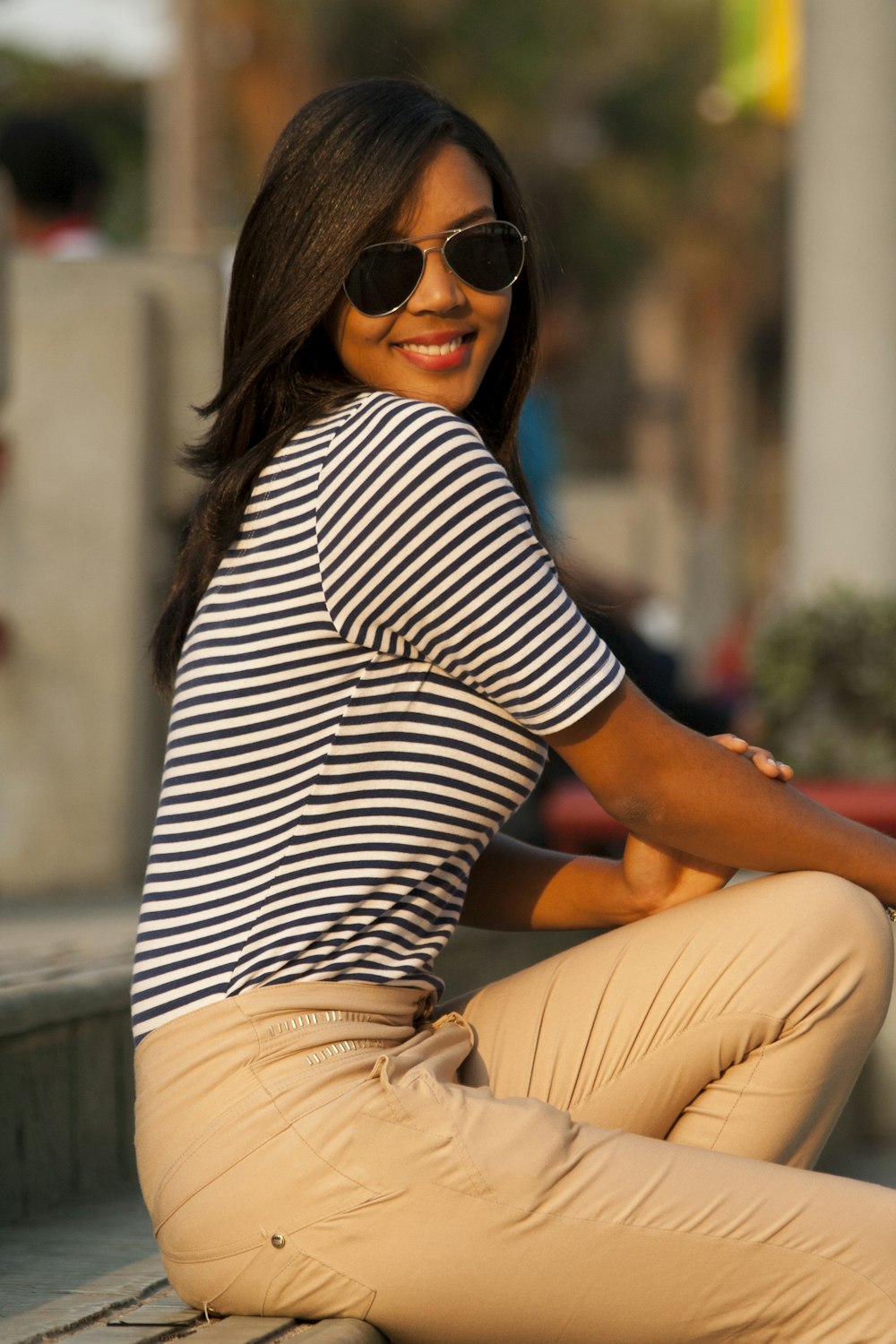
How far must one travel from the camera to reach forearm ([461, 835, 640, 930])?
2740 mm

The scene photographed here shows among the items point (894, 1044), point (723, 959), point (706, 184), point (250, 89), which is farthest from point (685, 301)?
point (723, 959)

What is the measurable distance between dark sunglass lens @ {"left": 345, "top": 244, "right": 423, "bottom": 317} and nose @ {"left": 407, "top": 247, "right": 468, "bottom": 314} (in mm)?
14

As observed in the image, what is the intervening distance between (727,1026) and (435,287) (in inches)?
39.0

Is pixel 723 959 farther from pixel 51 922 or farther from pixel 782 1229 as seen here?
pixel 51 922

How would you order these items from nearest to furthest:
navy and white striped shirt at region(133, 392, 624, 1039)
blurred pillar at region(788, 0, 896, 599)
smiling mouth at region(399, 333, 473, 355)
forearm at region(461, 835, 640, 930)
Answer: navy and white striped shirt at region(133, 392, 624, 1039)
smiling mouth at region(399, 333, 473, 355)
forearm at region(461, 835, 640, 930)
blurred pillar at region(788, 0, 896, 599)

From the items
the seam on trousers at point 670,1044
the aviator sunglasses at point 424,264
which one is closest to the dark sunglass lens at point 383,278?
the aviator sunglasses at point 424,264

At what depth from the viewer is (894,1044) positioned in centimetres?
471

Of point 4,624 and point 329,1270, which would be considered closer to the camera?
point 329,1270

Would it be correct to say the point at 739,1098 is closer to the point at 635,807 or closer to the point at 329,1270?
the point at 635,807

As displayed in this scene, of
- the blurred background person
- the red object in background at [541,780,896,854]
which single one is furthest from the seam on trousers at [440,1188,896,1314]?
the blurred background person

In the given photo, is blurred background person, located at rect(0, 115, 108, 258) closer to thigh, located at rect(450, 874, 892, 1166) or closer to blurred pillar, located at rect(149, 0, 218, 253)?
thigh, located at rect(450, 874, 892, 1166)

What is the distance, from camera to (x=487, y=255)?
2.56 meters

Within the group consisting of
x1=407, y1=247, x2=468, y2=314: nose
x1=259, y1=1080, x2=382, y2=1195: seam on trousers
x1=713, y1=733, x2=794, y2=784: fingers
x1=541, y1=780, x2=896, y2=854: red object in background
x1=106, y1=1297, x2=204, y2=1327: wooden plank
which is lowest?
x1=541, y1=780, x2=896, y2=854: red object in background

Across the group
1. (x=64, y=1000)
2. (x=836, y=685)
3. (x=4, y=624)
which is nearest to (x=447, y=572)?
(x=64, y=1000)
